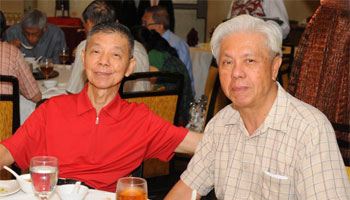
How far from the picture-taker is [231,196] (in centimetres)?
179

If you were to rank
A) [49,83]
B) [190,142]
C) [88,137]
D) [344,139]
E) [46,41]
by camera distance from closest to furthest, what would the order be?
[88,137] → [190,142] → [344,139] → [49,83] → [46,41]

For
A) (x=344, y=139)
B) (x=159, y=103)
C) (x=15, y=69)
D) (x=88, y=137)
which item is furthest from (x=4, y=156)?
(x=344, y=139)

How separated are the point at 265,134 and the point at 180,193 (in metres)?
0.45

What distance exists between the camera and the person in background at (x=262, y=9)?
199 inches

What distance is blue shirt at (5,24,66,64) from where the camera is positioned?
5742mm

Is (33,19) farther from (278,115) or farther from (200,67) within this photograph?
(278,115)

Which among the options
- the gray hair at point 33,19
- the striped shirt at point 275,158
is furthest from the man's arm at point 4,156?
the gray hair at point 33,19

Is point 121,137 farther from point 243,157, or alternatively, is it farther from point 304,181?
point 304,181

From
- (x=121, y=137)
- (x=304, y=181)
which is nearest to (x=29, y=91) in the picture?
(x=121, y=137)

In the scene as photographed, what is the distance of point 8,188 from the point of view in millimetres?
Answer: 1644

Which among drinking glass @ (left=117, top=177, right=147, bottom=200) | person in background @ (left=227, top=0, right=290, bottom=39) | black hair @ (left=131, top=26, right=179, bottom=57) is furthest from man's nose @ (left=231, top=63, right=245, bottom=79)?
person in background @ (left=227, top=0, right=290, bottom=39)

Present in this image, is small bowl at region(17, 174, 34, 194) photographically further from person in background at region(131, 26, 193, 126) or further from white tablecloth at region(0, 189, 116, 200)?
person in background at region(131, 26, 193, 126)

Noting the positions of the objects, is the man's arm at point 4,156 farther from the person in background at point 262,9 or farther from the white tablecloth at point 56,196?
the person in background at point 262,9

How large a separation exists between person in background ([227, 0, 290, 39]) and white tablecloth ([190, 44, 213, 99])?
4.27ft
